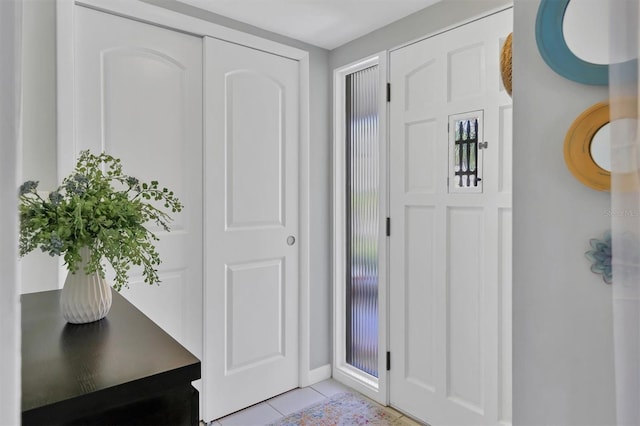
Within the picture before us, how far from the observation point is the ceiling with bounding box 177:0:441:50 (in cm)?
207

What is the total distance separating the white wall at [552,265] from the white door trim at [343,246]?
4.06ft

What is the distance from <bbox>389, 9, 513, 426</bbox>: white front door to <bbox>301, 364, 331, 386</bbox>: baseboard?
53cm

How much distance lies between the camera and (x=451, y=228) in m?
2.05

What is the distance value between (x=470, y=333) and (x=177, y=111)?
188 cm

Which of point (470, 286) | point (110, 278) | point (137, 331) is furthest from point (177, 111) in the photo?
point (470, 286)

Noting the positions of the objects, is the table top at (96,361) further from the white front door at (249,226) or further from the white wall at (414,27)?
the white wall at (414,27)

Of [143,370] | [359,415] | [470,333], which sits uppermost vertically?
[143,370]

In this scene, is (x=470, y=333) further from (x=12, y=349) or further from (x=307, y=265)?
(x=12, y=349)

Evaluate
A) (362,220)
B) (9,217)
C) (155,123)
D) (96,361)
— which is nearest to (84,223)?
(96,361)

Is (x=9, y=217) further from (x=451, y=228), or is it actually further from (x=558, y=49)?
(x=451, y=228)

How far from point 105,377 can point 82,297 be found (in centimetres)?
36

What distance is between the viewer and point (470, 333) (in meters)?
1.98

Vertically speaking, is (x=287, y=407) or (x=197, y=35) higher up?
(x=197, y=35)

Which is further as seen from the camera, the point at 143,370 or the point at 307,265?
the point at 307,265
